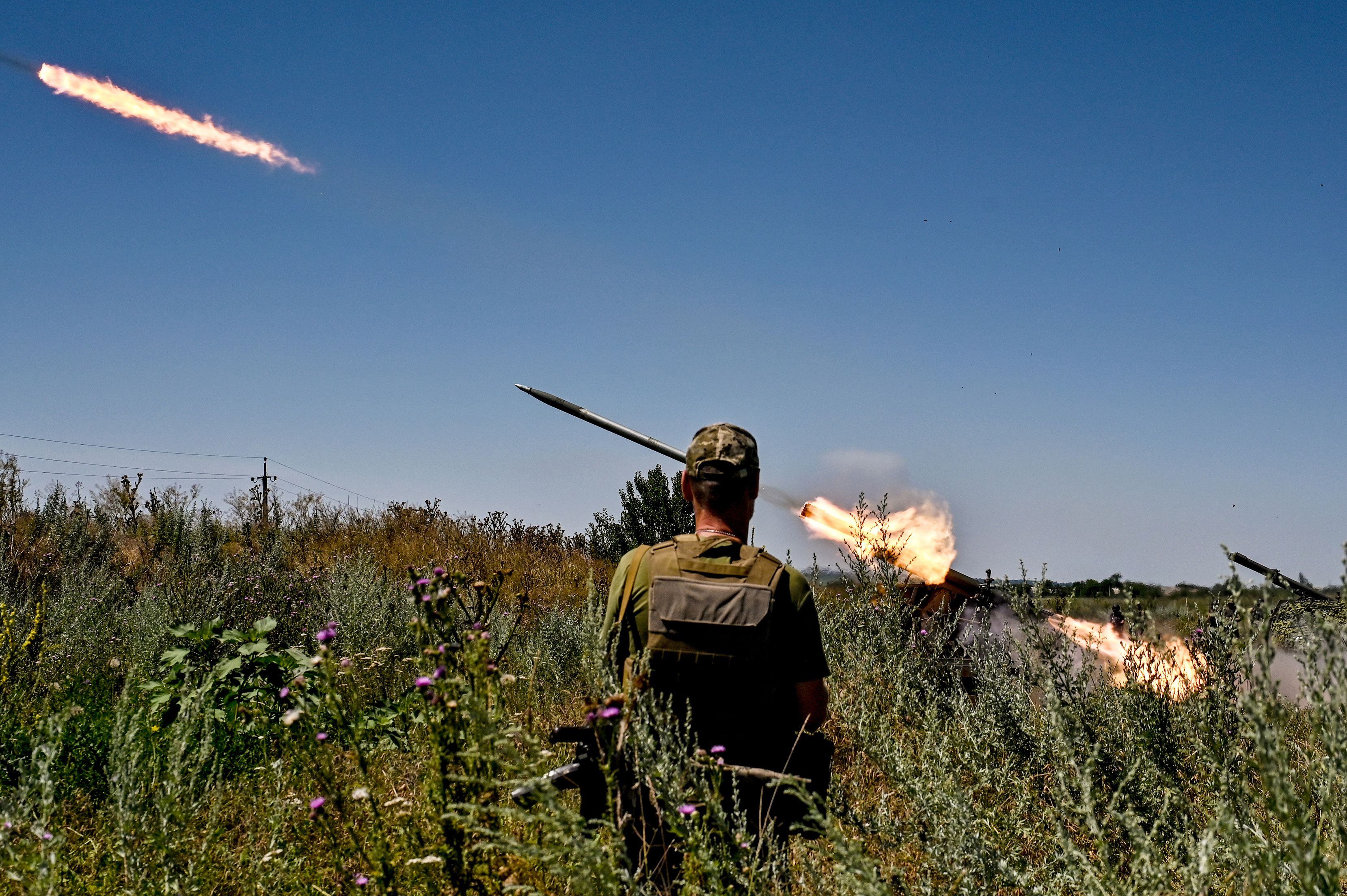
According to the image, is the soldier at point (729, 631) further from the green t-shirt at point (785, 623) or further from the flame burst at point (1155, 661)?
the flame burst at point (1155, 661)

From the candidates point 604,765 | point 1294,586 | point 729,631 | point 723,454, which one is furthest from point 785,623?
point 1294,586

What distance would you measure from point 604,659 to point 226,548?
1544 centimetres

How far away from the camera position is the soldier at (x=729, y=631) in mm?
3045

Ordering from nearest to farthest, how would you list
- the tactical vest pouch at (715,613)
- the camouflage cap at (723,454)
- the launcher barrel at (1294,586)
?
the tactical vest pouch at (715,613) → the camouflage cap at (723,454) → the launcher barrel at (1294,586)

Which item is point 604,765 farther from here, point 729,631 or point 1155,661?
point 1155,661

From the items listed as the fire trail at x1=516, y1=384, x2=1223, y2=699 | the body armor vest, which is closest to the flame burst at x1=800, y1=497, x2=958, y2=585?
the fire trail at x1=516, y1=384, x2=1223, y2=699

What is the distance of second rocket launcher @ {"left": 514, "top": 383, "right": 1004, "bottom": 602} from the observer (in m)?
6.55

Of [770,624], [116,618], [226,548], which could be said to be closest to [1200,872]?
[770,624]

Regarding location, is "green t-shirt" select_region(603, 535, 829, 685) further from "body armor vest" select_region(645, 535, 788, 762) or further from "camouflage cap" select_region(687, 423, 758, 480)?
"camouflage cap" select_region(687, 423, 758, 480)

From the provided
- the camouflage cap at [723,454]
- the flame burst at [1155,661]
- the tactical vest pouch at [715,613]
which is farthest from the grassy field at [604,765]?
the camouflage cap at [723,454]

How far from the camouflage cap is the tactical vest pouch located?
45 cm

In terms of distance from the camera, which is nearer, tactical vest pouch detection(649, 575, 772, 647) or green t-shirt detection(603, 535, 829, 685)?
tactical vest pouch detection(649, 575, 772, 647)

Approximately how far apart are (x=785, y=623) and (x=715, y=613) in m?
0.29

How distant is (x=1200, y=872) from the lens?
5.66 ft
